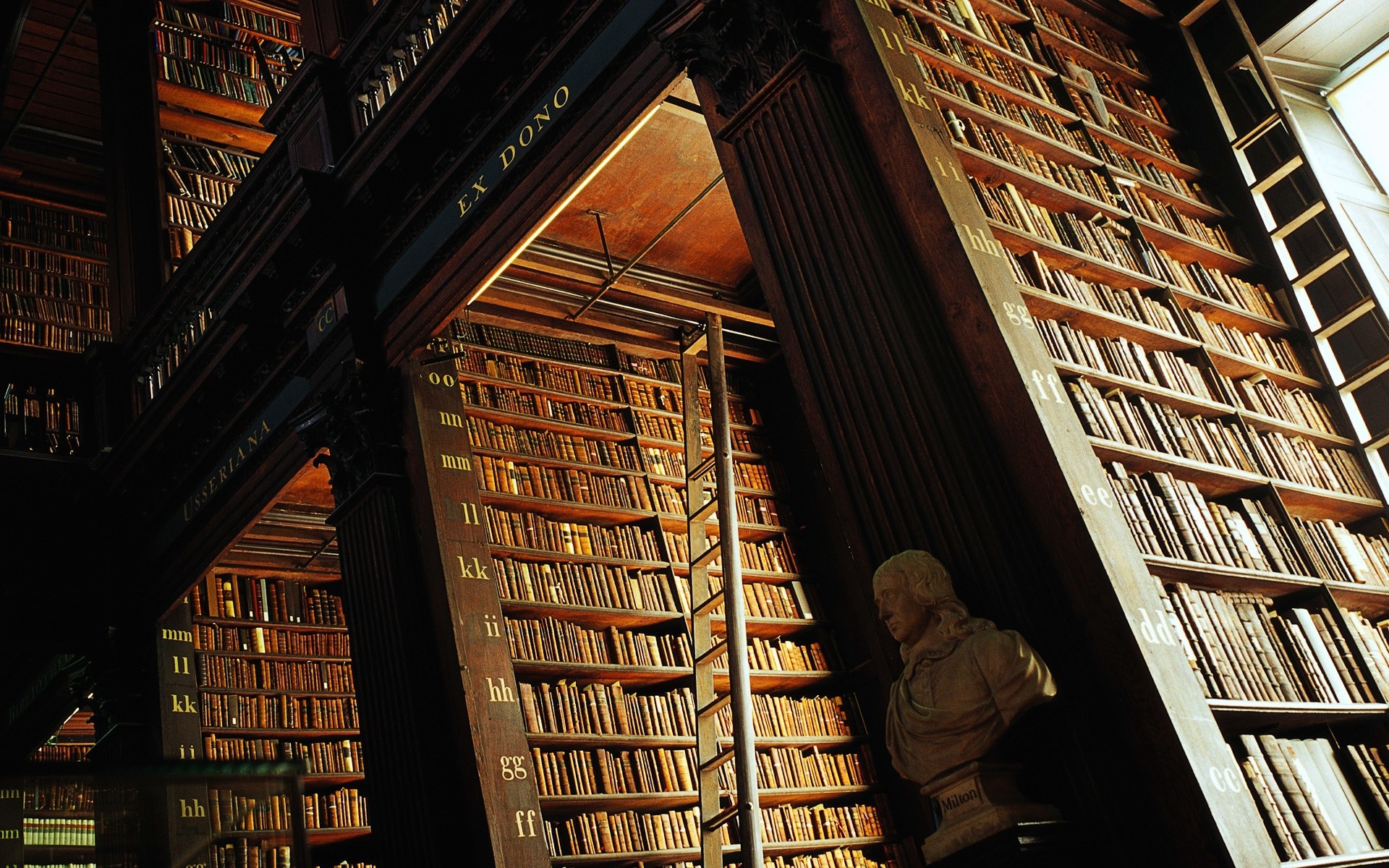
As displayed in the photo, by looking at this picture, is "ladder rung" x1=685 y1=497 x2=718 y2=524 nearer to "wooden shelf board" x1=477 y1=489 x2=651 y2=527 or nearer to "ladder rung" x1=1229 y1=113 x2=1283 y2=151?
"wooden shelf board" x1=477 y1=489 x2=651 y2=527

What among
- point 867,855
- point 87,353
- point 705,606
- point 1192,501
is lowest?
point 867,855

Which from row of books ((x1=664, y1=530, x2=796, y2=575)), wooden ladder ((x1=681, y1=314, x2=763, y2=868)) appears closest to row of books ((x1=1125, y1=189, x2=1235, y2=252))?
wooden ladder ((x1=681, y1=314, x2=763, y2=868))

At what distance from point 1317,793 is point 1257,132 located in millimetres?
3051

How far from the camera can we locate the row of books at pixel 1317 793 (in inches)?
109

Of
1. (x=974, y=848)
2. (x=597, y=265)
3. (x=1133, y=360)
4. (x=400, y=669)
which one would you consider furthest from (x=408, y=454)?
(x=974, y=848)

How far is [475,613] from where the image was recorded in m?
4.63

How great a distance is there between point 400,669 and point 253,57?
509 cm

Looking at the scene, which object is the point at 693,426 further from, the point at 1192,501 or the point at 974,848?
the point at 974,848

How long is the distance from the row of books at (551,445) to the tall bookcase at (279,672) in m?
1.03

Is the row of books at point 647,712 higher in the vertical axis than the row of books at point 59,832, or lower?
higher

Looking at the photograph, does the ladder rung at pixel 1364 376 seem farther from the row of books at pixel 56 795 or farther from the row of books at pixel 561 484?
the row of books at pixel 56 795

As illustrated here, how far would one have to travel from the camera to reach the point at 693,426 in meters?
5.39

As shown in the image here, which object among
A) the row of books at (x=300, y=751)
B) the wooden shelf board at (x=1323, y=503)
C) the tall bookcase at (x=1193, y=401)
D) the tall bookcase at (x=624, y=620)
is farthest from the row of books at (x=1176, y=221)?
the row of books at (x=300, y=751)

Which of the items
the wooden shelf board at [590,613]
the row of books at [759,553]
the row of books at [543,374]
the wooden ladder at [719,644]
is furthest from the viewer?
the row of books at [759,553]
